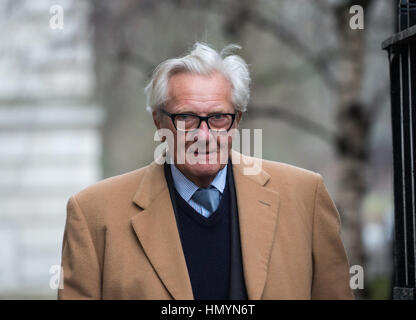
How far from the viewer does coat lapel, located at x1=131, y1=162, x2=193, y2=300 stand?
308cm

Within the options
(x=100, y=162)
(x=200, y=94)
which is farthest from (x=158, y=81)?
(x=100, y=162)

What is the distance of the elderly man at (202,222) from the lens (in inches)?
122

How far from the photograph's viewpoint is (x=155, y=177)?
3.39m

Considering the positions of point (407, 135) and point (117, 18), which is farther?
point (117, 18)

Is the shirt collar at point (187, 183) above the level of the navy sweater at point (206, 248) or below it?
above

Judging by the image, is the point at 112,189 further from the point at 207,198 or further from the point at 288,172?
the point at 288,172

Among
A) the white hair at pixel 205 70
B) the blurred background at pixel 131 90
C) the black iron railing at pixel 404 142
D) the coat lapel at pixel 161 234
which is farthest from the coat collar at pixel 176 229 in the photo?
the blurred background at pixel 131 90

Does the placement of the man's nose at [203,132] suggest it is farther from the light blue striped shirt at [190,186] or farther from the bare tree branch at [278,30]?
the bare tree branch at [278,30]

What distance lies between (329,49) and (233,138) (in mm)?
7597

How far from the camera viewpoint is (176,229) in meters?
3.20

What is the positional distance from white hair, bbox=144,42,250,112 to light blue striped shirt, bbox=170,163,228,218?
0.28m

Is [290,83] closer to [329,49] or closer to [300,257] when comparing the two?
[329,49]

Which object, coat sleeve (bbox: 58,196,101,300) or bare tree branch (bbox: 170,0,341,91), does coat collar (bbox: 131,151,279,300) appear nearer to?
coat sleeve (bbox: 58,196,101,300)

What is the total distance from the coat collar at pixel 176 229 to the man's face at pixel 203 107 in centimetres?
20
